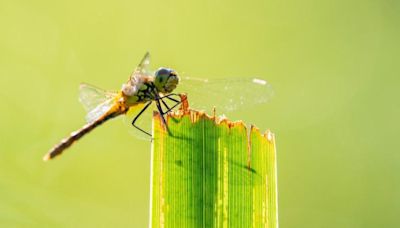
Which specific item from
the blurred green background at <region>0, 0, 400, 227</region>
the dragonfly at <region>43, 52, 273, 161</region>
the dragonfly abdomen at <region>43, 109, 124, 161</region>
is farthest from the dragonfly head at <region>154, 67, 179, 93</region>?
the blurred green background at <region>0, 0, 400, 227</region>

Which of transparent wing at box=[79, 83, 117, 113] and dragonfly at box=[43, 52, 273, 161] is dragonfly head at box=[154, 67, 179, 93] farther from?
transparent wing at box=[79, 83, 117, 113]

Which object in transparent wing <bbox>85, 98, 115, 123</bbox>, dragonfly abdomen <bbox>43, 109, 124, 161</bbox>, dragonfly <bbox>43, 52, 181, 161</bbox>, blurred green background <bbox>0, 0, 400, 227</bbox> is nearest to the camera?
dragonfly abdomen <bbox>43, 109, 124, 161</bbox>

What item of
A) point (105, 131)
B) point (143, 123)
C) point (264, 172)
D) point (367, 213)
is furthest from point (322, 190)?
point (264, 172)

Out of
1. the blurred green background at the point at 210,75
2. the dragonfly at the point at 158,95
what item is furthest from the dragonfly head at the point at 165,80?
the blurred green background at the point at 210,75

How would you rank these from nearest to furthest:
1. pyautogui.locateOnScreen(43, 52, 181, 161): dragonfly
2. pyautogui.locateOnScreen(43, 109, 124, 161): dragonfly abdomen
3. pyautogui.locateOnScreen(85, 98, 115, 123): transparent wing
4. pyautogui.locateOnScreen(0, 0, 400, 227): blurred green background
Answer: pyautogui.locateOnScreen(43, 109, 124, 161): dragonfly abdomen → pyautogui.locateOnScreen(43, 52, 181, 161): dragonfly → pyautogui.locateOnScreen(85, 98, 115, 123): transparent wing → pyautogui.locateOnScreen(0, 0, 400, 227): blurred green background

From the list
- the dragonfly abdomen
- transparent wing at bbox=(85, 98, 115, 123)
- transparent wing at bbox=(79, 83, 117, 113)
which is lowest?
the dragonfly abdomen

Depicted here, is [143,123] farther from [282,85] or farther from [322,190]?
[282,85]

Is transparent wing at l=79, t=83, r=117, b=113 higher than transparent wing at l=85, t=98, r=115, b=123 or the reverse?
higher

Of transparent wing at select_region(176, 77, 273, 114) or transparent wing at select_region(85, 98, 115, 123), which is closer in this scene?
transparent wing at select_region(176, 77, 273, 114)

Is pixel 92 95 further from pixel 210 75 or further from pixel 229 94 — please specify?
pixel 210 75
